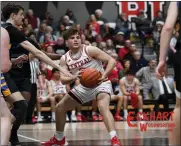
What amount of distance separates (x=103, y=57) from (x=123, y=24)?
13.3 meters

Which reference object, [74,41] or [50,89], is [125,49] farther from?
[74,41]

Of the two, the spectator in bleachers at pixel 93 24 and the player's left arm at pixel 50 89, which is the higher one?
the spectator in bleachers at pixel 93 24

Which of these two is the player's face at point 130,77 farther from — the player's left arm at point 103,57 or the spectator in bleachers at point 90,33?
the player's left arm at point 103,57

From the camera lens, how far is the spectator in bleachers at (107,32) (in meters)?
21.3

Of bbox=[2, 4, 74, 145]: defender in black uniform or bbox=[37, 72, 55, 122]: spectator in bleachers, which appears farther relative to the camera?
bbox=[37, 72, 55, 122]: spectator in bleachers

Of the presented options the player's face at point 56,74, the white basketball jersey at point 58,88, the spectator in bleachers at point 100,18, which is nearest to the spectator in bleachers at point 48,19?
the spectator in bleachers at point 100,18

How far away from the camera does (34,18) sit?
70.8 ft

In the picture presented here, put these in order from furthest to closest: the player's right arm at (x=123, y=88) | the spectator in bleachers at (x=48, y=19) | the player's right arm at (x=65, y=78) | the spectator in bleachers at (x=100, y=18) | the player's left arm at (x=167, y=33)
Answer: the spectator in bleachers at (x=100, y=18)
the spectator in bleachers at (x=48, y=19)
the player's right arm at (x=123, y=88)
the player's right arm at (x=65, y=78)
the player's left arm at (x=167, y=33)

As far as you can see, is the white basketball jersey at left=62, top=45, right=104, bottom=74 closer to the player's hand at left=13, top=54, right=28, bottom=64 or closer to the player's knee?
the player's hand at left=13, top=54, right=28, bottom=64

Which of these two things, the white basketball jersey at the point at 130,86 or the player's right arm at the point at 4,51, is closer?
the player's right arm at the point at 4,51

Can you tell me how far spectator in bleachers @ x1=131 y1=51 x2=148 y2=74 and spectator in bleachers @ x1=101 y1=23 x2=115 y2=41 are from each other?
2.21 metres

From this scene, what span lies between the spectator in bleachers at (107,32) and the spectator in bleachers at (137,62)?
2.21 m

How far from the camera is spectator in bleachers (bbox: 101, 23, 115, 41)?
840 inches

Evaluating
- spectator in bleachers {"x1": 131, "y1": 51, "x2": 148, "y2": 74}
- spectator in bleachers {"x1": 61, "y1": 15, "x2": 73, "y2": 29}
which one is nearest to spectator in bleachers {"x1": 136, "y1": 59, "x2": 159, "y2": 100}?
spectator in bleachers {"x1": 131, "y1": 51, "x2": 148, "y2": 74}
